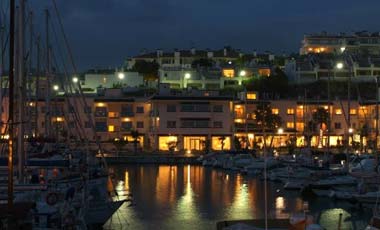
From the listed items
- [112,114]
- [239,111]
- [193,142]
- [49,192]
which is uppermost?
[239,111]

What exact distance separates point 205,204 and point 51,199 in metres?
17.1

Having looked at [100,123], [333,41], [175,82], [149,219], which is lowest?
[149,219]

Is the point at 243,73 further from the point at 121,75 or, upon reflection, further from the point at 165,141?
the point at 165,141

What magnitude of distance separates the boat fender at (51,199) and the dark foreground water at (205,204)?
6450 millimetres

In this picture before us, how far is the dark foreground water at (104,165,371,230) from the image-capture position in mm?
30984

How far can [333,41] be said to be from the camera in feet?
489

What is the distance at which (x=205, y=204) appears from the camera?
38062 millimetres

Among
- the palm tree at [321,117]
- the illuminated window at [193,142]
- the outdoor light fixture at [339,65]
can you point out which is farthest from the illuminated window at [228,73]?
the illuminated window at [193,142]

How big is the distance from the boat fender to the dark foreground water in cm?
645

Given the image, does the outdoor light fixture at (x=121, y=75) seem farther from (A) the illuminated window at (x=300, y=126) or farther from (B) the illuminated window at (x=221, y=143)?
(A) the illuminated window at (x=300, y=126)

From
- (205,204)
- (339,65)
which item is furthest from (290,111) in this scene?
(205,204)

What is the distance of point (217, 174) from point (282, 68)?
73.7m

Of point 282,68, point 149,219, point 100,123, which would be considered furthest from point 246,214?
point 282,68

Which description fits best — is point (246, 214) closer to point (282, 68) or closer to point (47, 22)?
point (47, 22)
